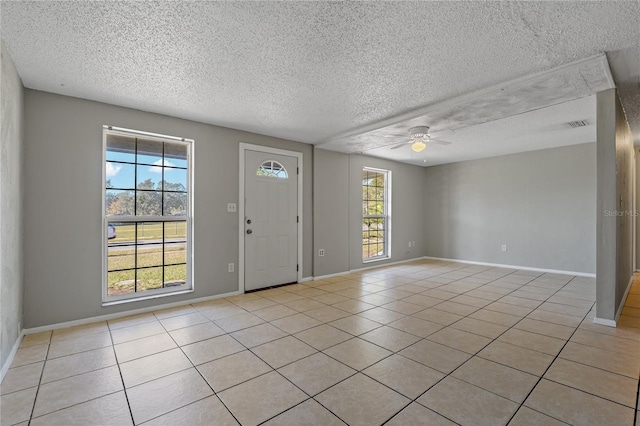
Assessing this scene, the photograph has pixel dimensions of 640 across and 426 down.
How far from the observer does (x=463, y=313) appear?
3.38 meters

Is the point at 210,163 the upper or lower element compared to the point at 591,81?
lower

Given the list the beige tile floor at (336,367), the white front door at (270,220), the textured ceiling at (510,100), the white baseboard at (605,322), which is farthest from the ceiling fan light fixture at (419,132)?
the white baseboard at (605,322)

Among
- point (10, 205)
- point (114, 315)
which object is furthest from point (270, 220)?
point (10, 205)

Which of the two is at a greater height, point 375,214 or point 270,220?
point 375,214

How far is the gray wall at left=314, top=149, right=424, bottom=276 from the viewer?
5316 millimetres

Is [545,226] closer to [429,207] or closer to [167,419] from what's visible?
[429,207]

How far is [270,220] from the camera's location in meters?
4.67

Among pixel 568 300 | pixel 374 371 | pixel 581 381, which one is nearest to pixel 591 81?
pixel 581 381

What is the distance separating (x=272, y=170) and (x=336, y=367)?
127 inches

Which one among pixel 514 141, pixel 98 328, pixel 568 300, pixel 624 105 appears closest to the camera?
pixel 98 328

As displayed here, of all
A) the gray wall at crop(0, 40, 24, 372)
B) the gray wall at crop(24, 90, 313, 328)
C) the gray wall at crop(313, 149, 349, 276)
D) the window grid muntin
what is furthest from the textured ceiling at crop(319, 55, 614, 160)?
the gray wall at crop(0, 40, 24, 372)

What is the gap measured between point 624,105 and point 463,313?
2.96m

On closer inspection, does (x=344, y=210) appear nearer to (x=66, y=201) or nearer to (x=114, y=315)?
(x=114, y=315)

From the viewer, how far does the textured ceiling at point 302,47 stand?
183 cm
